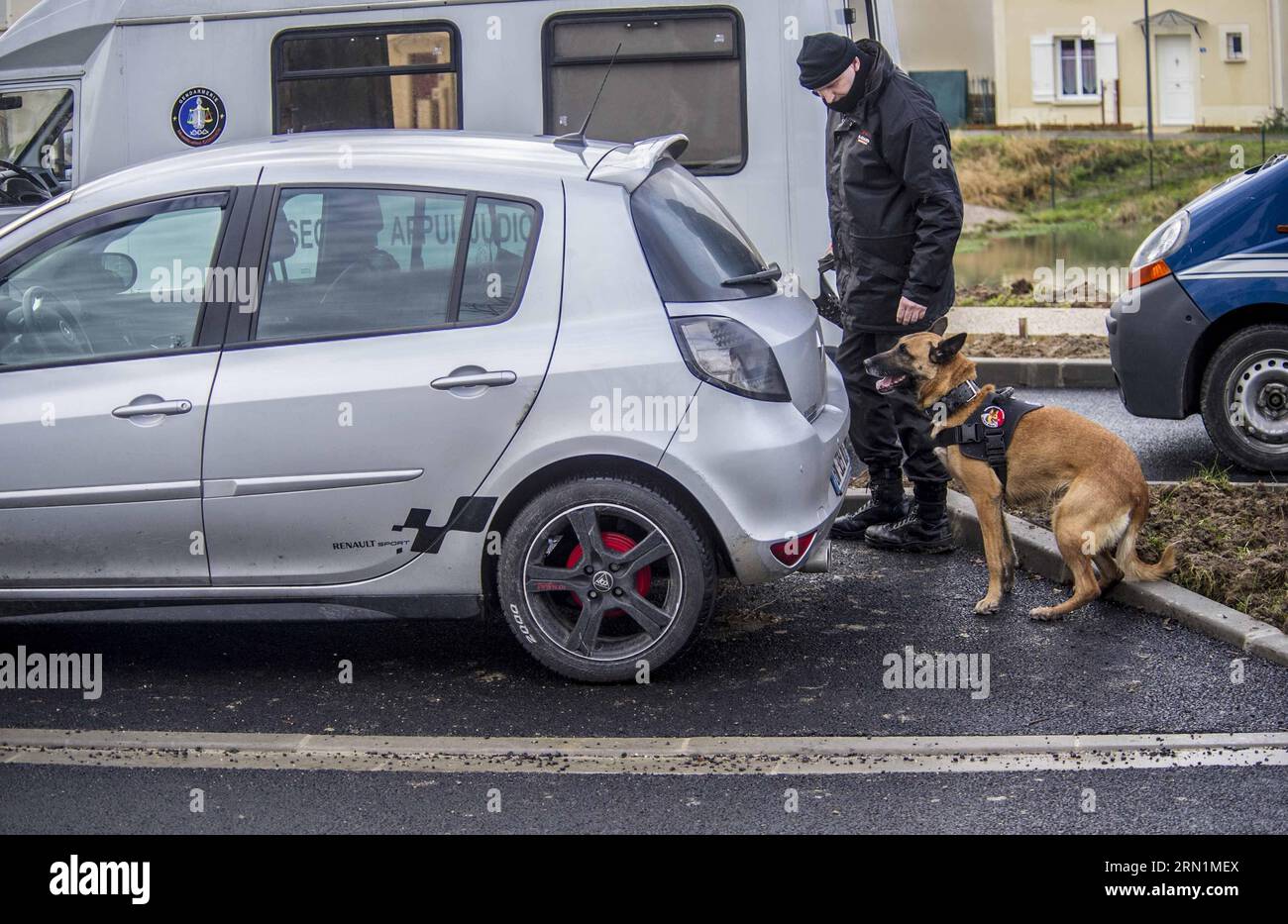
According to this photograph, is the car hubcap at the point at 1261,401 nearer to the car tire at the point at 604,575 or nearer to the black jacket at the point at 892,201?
the black jacket at the point at 892,201

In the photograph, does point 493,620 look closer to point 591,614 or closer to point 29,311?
point 591,614

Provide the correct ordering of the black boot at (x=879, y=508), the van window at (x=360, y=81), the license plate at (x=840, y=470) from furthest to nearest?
the van window at (x=360, y=81), the black boot at (x=879, y=508), the license plate at (x=840, y=470)

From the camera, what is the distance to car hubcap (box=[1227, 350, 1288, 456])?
745 centimetres

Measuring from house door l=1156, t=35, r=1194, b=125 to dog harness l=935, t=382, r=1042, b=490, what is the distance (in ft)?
112

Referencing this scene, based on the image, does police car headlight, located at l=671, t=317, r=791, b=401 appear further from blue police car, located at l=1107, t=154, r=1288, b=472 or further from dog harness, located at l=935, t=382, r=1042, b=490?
blue police car, located at l=1107, t=154, r=1288, b=472

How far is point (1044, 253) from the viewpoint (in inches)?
788

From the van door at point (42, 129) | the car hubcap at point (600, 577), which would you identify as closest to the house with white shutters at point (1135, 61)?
the van door at point (42, 129)

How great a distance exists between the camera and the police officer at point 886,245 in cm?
Result: 616

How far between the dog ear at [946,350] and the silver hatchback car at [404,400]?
94cm

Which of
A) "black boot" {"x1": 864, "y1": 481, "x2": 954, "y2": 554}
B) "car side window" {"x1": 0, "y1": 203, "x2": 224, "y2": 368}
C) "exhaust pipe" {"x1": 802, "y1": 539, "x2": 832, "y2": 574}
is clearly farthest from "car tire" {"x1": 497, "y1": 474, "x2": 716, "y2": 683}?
"black boot" {"x1": 864, "y1": 481, "x2": 954, "y2": 554}

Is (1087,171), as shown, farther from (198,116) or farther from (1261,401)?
(198,116)

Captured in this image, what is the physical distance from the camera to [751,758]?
14.4ft
